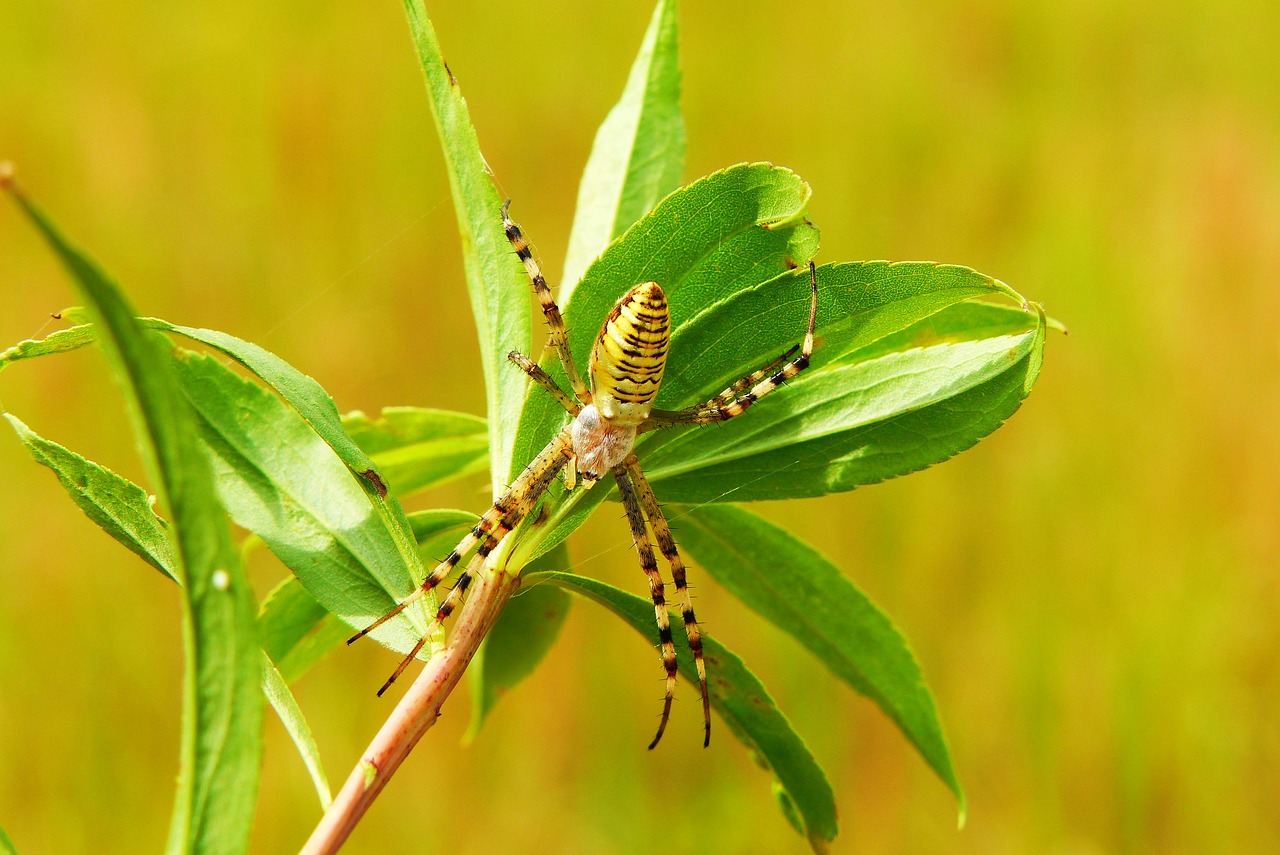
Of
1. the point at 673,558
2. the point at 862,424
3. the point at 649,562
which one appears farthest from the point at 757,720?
the point at 673,558

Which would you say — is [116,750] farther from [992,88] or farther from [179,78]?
[992,88]

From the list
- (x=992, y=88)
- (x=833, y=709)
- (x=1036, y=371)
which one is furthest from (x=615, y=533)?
(x=992, y=88)

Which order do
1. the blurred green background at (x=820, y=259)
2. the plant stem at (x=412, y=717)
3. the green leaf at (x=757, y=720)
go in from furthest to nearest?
the blurred green background at (x=820, y=259) < the green leaf at (x=757, y=720) < the plant stem at (x=412, y=717)

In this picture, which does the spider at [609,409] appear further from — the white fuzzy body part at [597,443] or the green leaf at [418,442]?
the green leaf at [418,442]

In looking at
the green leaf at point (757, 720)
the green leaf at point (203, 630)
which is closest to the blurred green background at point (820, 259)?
the green leaf at point (757, 720)

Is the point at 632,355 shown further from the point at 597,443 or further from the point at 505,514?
the point at 505,514

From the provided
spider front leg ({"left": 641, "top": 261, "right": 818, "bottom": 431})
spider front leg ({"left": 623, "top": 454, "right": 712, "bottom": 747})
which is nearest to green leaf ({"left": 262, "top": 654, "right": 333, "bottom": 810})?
spider front leg ({"left": 641, "top": 261, "right": 818, "bottom": 431})

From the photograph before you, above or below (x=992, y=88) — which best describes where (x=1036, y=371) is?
below
